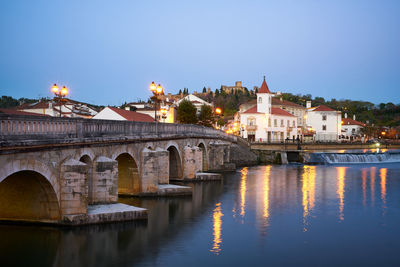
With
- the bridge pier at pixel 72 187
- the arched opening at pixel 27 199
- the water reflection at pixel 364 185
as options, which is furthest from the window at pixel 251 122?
the arched opening at pixel 27 199

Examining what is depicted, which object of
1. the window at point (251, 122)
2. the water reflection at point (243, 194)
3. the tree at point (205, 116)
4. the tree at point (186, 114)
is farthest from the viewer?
the window at point (251, 122)

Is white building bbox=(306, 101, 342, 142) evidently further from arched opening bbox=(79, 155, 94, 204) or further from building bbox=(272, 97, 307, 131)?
arched opening bbox=(79, 155, 94, 204)

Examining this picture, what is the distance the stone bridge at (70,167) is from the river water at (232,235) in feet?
2.17

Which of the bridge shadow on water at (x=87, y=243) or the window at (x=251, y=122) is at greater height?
the window at (x=251, y=122)

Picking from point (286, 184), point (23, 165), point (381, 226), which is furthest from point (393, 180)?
point (23, 165)

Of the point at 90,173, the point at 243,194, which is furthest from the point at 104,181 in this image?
the point at 243,194

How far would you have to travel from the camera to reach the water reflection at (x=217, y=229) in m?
17.2

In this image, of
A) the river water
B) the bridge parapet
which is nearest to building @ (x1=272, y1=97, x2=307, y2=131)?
the river water

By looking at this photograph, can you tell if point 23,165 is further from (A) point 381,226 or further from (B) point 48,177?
(A) point 381,226

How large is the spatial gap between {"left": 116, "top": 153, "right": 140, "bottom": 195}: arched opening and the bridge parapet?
5.82 ft

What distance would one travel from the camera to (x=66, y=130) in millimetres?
17094

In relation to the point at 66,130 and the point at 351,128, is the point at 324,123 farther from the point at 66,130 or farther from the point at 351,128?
the point at 66,130

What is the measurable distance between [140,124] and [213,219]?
7.07 metres

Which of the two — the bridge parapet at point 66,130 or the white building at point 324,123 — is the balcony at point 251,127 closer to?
the white building at point 324,123
